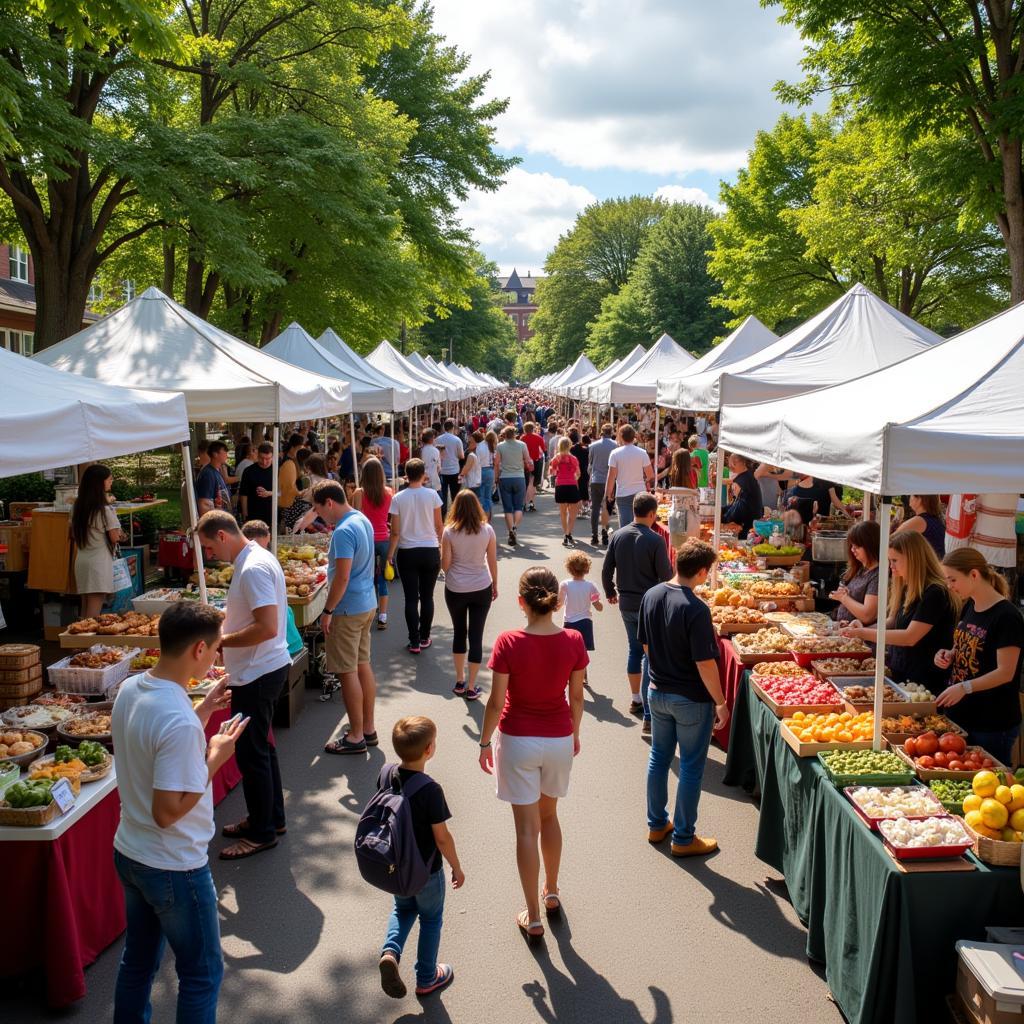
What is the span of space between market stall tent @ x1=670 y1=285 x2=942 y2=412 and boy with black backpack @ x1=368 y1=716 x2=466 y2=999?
580cm

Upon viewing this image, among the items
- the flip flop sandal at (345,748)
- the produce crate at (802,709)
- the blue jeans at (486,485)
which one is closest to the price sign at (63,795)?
the flip flop sandal at (345,748)

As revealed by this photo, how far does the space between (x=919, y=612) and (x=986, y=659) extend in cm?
65

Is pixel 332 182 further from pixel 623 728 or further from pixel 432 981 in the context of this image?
pixel 432 981

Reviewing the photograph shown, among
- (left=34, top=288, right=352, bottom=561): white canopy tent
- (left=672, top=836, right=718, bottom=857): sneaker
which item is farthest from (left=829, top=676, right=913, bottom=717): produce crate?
(left=34, top=288, right=352, bottom=561): white canopy tent

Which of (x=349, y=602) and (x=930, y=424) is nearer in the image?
(x=930, y=424)

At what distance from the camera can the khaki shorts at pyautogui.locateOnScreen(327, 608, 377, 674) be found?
6617 millimetres

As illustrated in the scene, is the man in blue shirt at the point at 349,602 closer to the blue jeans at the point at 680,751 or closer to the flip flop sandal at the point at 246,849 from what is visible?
the flip flop sandal at the point at 246,849

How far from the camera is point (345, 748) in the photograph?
22.8 feet

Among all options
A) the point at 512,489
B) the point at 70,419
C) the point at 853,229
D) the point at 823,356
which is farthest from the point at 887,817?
the point at 853,229

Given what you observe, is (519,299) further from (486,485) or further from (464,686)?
(464,686)

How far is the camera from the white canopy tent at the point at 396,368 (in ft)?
65.8

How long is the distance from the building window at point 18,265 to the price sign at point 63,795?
34.1 m

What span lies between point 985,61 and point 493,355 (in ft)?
319

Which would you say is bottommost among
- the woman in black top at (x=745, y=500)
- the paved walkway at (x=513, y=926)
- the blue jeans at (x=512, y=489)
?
the paved walkway at (x=513, y=926)
